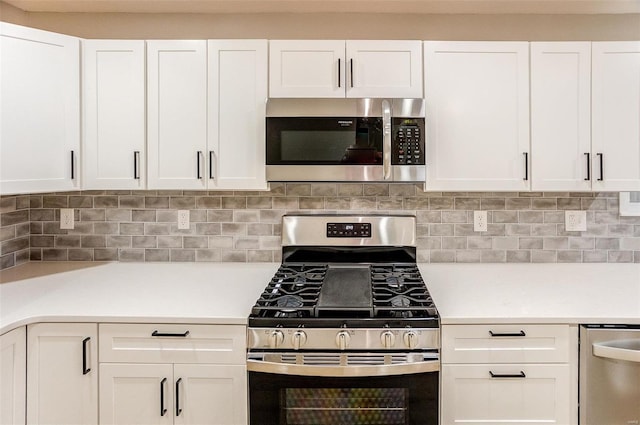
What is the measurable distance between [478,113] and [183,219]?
160 cm

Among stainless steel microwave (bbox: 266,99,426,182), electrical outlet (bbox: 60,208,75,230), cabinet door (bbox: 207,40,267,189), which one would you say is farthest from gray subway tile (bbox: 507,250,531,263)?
electrical outlet (bbox: 60,208,75,230)

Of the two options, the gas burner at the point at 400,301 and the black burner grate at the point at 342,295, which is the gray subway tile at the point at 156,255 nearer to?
the black burner grate at the point at 342,295

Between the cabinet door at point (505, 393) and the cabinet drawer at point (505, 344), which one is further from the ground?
the cabinet drawer at point (505, 344)

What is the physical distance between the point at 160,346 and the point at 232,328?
28cm

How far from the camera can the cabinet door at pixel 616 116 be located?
2182mm

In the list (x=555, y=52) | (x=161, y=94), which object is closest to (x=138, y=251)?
(x=161, y=94)

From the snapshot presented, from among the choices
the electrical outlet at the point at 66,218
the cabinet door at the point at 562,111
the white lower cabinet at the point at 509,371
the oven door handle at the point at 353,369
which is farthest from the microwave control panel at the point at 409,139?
the electrical outlet at the point at 66,218

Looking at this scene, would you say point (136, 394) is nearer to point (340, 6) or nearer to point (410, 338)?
point (410, 338)

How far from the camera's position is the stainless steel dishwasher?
1670mm

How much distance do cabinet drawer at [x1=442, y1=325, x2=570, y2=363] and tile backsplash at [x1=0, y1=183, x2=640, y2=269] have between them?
0.87 meters

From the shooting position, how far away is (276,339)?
167 centimetres

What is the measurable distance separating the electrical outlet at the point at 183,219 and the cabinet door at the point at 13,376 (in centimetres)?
98

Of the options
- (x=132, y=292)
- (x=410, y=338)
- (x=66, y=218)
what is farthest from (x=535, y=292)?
(x=66, y=218)

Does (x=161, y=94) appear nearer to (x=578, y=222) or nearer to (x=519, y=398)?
(x=519, y=398)
